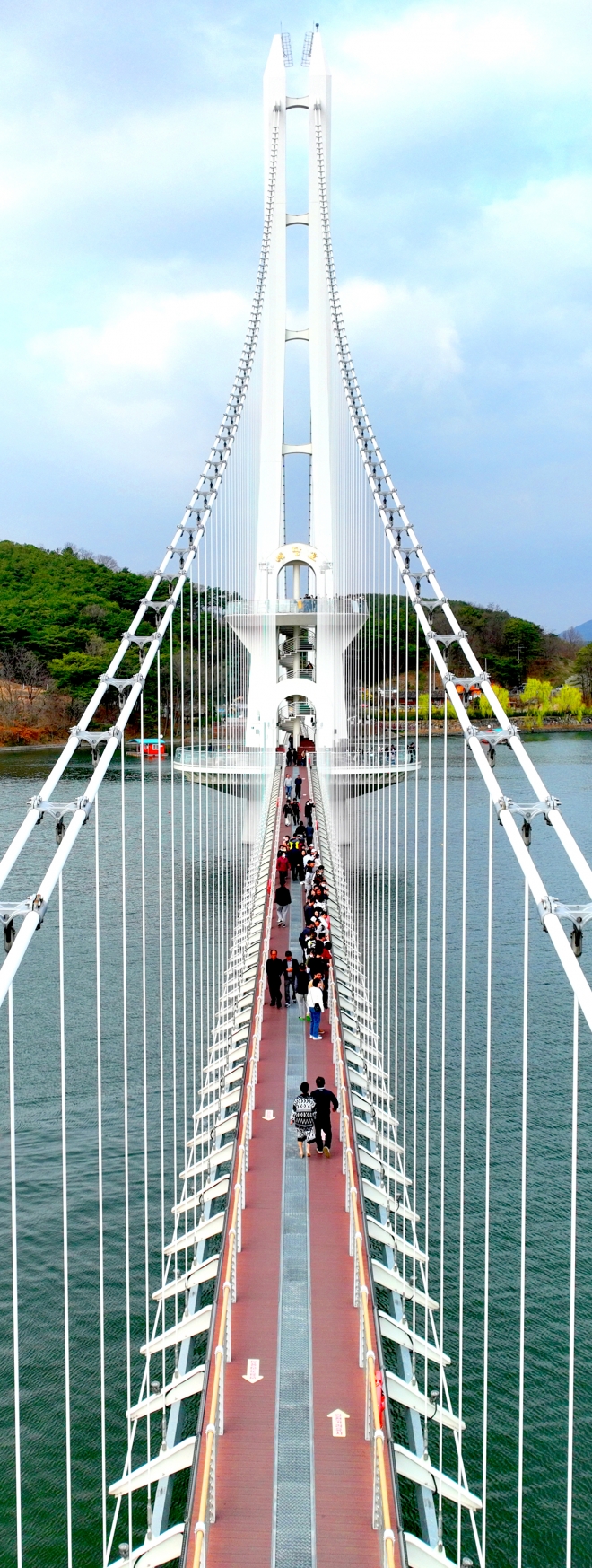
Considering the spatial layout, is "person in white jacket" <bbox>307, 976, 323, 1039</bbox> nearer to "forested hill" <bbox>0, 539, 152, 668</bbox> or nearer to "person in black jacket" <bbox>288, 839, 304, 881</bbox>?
"person in black jacket" <bbox>288, 839, 304, 881</bbox>

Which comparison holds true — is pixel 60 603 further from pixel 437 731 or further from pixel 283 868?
pixel 283 868

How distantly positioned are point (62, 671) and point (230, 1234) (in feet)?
142

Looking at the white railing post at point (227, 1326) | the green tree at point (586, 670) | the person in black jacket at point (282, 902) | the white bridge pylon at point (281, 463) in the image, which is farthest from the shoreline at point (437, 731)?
the white railing post at point (227, 1326)

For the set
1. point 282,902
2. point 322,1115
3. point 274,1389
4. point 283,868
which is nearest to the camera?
point 274,1389

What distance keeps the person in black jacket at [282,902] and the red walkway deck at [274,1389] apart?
18.1 ft

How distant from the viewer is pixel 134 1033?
43.2 feet

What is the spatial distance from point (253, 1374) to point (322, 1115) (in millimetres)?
2209

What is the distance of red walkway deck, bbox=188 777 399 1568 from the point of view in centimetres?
406

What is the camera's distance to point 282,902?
43.0ft

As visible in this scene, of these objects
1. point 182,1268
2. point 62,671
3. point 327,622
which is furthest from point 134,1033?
point 62,671

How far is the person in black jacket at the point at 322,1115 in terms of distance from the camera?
23.2 ft

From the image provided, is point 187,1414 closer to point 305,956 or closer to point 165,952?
point 305,956

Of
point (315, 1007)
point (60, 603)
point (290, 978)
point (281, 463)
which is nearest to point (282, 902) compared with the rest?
point (290, 978)

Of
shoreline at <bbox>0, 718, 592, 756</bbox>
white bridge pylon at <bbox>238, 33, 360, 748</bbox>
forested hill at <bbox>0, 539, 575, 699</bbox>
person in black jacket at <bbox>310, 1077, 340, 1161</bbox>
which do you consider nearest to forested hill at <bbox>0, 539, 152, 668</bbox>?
forested hill at <bbox>0, 539, 575, 699</bbox>
